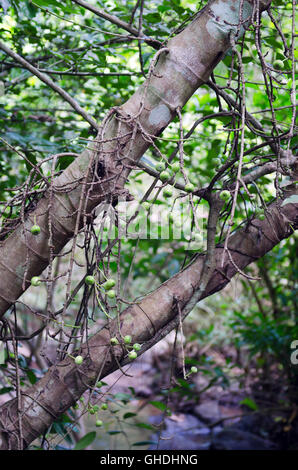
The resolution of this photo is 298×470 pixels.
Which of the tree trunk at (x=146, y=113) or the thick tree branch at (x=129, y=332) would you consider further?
the thick tree branch at (x=129, y=332)

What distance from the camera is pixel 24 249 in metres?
0.95

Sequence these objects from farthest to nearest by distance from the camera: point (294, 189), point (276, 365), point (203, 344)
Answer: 1. point (203, 344)
2. point (276, 365)
3. point (294, 189)

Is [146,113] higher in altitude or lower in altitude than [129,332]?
higher

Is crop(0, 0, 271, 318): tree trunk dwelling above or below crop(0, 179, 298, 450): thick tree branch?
above

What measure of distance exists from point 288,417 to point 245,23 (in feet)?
9.12

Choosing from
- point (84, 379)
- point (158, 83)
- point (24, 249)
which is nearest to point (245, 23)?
point (158, 83)

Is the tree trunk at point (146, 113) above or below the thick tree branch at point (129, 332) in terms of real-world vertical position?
above

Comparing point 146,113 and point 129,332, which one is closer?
point 146,113

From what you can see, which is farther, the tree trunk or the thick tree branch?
the thick tree branch

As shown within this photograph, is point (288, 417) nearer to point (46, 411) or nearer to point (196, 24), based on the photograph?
point (46, 411)
